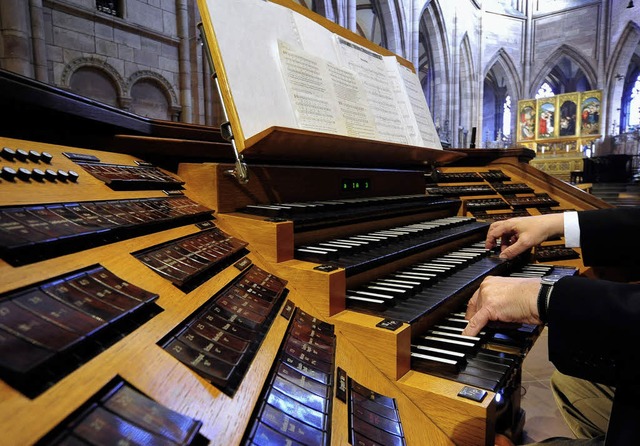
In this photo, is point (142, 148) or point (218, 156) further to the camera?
point (218, 156)

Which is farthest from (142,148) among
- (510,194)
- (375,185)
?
(510,194)

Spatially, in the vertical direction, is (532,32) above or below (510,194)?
above

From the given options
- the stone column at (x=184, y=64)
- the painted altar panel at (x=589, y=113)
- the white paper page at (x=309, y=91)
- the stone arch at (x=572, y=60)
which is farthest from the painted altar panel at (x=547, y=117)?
the white paper page at (x=309, y=91)

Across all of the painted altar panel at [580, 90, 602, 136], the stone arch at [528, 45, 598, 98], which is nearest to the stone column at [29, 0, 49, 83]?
the painted altar panel at [580, 90, 602, 136]

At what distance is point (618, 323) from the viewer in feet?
2.45

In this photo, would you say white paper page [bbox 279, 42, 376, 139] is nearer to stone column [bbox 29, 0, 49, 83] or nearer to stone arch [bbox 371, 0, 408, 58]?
stone column [bbox 29, 0, 49, 83]

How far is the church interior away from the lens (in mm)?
579

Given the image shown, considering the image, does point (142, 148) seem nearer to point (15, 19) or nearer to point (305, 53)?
point (305, 53)

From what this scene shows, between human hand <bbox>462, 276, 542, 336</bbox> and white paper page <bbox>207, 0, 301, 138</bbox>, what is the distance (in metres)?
1.06

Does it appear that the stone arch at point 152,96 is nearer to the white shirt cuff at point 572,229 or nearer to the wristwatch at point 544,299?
the white shirt cuff at point 572,229

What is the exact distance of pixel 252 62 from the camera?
1710mm

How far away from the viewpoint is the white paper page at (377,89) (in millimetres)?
2326

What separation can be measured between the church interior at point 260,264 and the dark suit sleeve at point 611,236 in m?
0.37

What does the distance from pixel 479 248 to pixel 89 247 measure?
2047 mm
